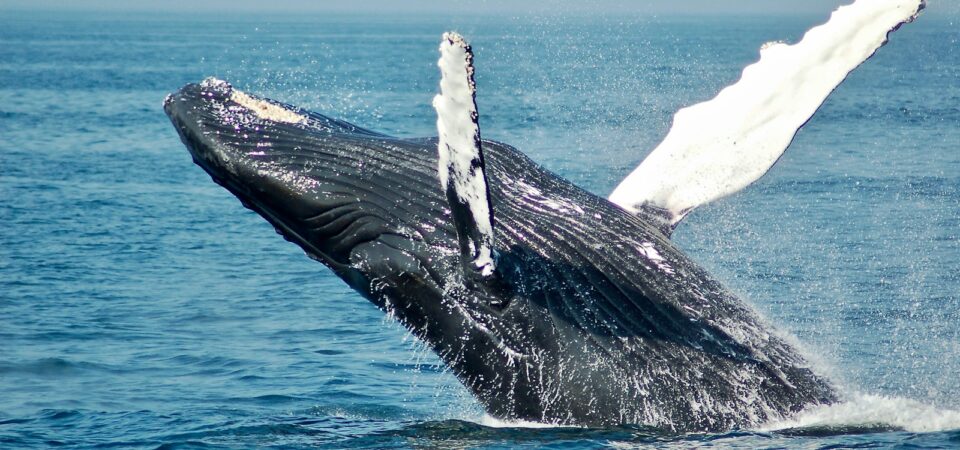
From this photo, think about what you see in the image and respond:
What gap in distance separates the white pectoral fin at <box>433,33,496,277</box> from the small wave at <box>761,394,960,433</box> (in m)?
2.08

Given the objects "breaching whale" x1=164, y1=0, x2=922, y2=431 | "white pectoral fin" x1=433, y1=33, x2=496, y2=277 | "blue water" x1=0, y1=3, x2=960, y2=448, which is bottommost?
"blue water" x1=0, y1=3, x2=960, y2=448

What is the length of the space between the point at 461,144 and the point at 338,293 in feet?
26.3

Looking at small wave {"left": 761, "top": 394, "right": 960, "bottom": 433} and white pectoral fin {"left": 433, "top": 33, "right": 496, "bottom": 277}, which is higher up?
white pectoral fin {"left": 433, "top": 33, "right": 496, "bottom": 277}

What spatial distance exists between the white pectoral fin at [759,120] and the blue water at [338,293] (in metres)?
1.47

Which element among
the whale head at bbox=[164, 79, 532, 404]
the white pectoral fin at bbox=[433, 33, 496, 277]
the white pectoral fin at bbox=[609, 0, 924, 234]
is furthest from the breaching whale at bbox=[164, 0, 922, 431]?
the white pectoral fin at bbox=[609, 0, 924, 234]

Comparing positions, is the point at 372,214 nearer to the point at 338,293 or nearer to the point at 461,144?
the point at 461,144

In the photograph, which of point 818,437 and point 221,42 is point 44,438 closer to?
point 818,437

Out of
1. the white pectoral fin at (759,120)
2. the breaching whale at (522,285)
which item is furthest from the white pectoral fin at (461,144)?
the white pectoral fin at (759,120)

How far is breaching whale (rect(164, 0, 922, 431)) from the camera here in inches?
255

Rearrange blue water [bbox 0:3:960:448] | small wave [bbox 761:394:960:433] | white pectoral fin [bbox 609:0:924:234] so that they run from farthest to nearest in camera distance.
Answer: blue water [bbox 0:3:960:448] < white pectoral fin [bbox 609:0:924:234] < small wave [bbox 761:394:960:433]

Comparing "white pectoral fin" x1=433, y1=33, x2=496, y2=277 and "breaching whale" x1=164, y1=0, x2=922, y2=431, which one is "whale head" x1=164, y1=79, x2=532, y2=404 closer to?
"breaching whale" x1=164, y1=0, x2=922, y2=431

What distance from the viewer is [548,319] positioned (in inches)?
254

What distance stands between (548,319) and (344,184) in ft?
4.17

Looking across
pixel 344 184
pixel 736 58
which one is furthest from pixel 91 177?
Result: pixel 736 58
